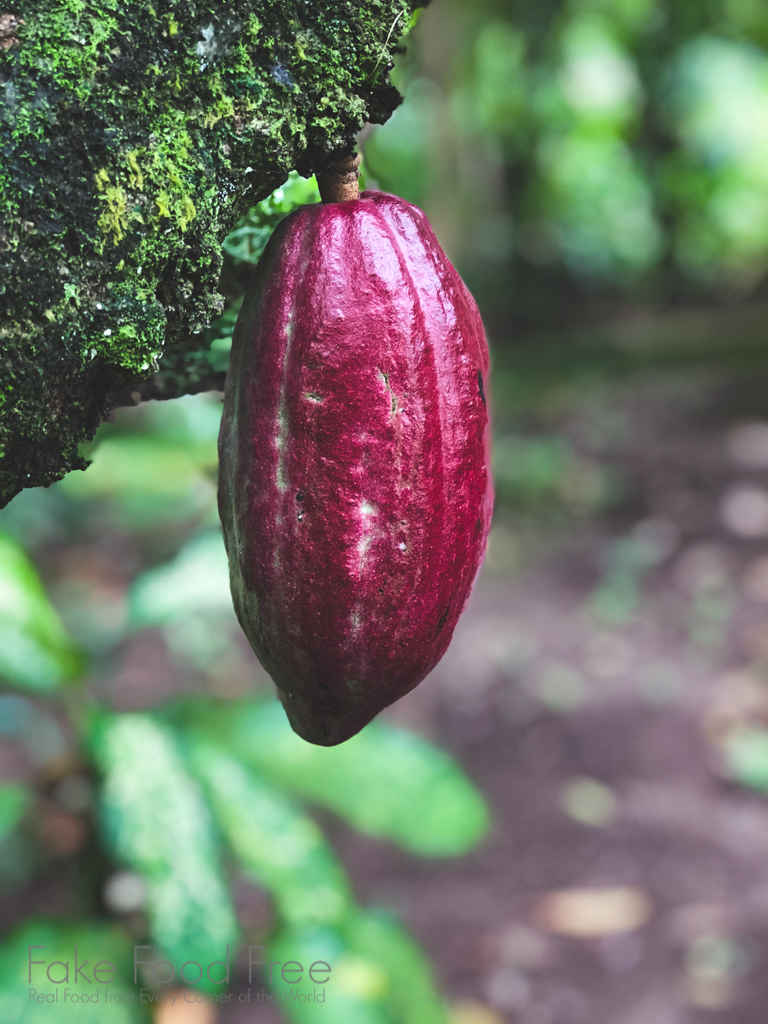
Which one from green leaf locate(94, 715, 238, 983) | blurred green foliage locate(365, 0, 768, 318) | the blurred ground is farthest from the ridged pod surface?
blurred green foliage locate(365, 0, 768, 318)

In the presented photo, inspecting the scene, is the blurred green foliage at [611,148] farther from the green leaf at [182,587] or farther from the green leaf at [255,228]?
the green leaf at [255,228]

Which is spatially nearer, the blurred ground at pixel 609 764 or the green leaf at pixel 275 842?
the green leaf at pixel 275 842

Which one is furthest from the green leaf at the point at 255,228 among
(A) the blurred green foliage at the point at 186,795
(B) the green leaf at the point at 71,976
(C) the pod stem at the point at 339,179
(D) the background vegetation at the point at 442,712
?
(B) the green leaf at the point at 71,976

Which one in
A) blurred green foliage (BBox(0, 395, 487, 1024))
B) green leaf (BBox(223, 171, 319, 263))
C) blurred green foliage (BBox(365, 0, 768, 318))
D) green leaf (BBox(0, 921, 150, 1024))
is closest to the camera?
green leaf (BBox(223, 171, 319, 263))

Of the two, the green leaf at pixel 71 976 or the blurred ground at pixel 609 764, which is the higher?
the green leaf at pixel 71 976

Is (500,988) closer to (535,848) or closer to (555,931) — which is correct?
(555,931)

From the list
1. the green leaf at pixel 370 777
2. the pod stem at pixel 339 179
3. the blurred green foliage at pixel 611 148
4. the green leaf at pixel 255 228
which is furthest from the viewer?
the blurred green foliage at pixel 611 148

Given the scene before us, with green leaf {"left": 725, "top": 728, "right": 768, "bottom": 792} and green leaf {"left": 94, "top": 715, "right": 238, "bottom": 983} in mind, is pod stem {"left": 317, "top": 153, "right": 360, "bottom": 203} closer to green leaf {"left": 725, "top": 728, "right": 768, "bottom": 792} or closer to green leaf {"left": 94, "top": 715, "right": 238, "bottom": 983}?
green leaf {"left": 94, "top": 715, "right": 238, "bottom": 983}
